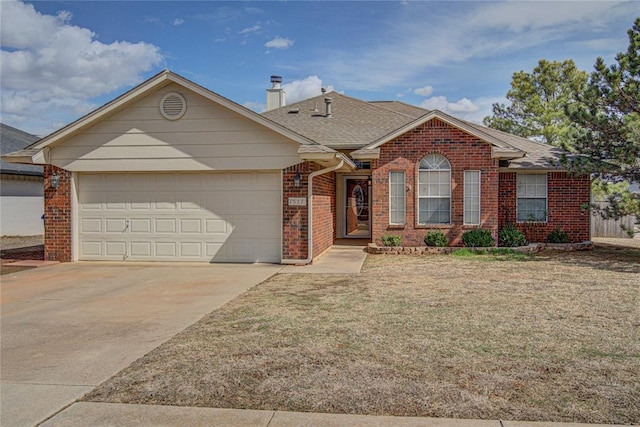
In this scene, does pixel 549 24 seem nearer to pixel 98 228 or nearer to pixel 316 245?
pixel 316 245

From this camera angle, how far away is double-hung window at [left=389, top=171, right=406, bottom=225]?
47.3 feet

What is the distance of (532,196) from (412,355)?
1184cm

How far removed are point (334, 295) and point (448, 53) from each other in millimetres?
12531

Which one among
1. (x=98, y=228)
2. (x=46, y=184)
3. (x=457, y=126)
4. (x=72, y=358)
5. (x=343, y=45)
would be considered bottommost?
(x=72, y=358)

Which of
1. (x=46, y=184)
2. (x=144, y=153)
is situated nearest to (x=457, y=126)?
(x=144, y=153)

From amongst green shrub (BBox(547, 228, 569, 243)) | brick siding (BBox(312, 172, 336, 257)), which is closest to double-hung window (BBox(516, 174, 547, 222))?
green shrub (BBox(547, 228, 569, 243))

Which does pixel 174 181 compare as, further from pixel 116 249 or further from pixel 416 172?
pixel 416 172

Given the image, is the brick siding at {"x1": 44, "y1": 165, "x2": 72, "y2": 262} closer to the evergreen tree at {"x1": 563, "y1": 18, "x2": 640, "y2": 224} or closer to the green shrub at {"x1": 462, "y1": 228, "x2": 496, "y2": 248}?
the green shrub at {"x1": 462, "y1": 228, "x2": 496, "y2": 248}

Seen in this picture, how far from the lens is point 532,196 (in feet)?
50.7

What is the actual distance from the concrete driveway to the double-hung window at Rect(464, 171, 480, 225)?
5.92 metres

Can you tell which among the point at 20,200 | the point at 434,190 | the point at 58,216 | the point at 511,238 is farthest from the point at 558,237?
the point at 20,200

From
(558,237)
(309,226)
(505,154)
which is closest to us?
(309,226)

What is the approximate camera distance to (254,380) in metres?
4.56

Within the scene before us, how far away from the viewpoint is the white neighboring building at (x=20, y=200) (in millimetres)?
20375
